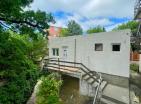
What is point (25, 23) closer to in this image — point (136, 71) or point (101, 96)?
point (101, 96)

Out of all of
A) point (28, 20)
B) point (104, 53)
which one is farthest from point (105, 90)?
point (28, 20)

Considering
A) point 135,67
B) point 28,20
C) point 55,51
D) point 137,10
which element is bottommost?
point 135,67

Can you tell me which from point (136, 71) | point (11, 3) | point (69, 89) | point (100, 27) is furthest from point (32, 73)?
point (100, 27)

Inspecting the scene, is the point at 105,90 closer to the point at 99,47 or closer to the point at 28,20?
the point at 99,47

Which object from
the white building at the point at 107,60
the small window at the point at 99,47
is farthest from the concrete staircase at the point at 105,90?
the small window at the point at 99,47

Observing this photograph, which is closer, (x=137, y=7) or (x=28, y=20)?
(x=28, y=20)

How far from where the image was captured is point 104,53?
17.3 metres

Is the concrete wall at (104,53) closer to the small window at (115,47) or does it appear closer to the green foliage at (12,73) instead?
the small window at (115,47)

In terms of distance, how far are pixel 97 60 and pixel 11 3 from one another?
1230 centimetres

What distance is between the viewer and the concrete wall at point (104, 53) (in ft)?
50.9

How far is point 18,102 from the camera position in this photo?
10.9 metres

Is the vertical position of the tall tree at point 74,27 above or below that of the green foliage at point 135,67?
above

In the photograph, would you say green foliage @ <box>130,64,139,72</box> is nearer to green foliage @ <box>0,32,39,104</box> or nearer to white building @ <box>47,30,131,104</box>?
white building @ <box>47,30,131,104</box>

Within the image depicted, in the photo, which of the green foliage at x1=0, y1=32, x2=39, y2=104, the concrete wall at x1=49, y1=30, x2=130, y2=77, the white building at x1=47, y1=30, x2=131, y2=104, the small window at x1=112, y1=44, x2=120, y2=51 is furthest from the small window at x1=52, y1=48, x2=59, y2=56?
the green foliage at x1=0, y1=32, x2=39, y2=104
